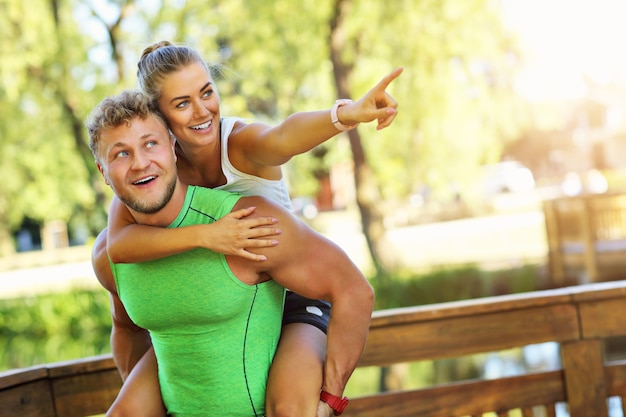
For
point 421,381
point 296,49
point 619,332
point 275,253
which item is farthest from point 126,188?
point 296,49

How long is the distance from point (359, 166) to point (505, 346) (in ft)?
29.5

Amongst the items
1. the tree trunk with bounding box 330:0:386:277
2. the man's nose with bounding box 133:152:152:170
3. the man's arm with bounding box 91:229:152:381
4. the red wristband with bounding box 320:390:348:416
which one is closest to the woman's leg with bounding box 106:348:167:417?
the man's arm with bounding box 91:229:152:381

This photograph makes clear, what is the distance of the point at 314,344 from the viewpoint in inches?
76.7

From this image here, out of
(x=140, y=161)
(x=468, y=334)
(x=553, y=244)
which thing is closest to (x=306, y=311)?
(x=140, y=161)

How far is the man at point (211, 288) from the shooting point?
1854mm

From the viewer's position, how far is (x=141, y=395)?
1998mm

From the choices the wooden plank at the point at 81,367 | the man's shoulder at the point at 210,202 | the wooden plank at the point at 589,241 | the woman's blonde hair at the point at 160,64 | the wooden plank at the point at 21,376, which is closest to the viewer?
the man's shoulder at the point at 210,202

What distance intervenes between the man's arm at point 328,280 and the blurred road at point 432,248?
8376mm

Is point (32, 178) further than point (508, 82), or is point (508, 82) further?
point (32, 178)

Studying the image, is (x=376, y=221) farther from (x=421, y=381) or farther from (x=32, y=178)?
(x=32, y=178)

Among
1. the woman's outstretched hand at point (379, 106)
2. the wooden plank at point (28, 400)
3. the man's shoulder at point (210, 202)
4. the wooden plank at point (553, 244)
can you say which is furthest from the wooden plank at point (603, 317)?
the wooden plank at point (553, 244)

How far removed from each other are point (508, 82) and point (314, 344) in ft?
46.1

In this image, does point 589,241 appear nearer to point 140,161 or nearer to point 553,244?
point 553,244

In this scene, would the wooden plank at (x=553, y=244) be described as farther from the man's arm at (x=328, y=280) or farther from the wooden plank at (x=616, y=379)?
the man's arm at (x=328, y=280)
